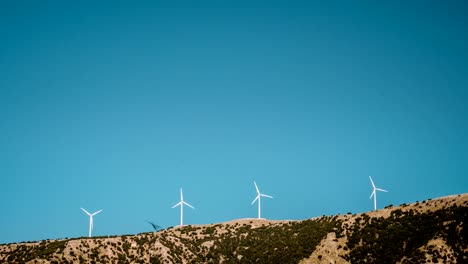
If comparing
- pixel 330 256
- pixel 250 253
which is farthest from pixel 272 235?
pixel 330 256

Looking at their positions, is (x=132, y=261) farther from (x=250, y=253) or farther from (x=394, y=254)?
(x=394, y=254)

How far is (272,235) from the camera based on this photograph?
13562 cm

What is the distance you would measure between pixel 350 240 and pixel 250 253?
2384 cm

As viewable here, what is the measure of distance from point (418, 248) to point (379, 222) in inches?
714

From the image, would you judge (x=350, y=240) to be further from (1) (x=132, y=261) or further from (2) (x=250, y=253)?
(1) (x=132, y=261)

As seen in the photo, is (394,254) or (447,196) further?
(447,196)

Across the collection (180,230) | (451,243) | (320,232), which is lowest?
(451,243)

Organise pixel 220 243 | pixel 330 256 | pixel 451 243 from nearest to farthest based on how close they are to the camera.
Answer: pixel 451 243, pixel 330 256, pixel 220 243

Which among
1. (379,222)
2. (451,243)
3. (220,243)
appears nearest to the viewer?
(451,243)

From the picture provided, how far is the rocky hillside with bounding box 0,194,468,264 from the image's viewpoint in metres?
107

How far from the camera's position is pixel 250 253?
126312 millimetres

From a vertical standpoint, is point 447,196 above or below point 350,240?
above

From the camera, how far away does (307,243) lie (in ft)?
406

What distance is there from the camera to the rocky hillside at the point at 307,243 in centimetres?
10712
